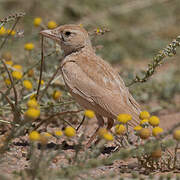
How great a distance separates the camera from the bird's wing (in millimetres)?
4051

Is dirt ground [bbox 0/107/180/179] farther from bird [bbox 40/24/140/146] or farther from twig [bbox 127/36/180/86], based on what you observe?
twig [bbox 127/36/180/86]

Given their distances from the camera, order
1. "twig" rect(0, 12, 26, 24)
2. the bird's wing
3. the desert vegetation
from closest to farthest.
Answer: the desert vegetation → "twig" rect(0, 12, 26, 24) → the bird's wing

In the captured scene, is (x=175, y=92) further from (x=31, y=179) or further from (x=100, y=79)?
(x=31, y=179)

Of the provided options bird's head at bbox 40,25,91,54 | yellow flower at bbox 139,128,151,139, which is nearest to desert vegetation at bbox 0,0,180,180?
yellow flower at bbox 139,128,151,139

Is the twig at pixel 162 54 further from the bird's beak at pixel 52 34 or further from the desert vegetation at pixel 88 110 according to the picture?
the bird's beak at pixel 52 34

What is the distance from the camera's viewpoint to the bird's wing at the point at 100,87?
13.3 ft

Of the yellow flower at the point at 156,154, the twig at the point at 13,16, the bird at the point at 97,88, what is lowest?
the yellow flower at the point at 156,154

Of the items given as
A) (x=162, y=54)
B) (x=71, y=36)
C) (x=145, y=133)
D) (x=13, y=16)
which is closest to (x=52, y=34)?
(x=71, y=36)

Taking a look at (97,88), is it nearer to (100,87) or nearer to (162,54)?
(100,87)

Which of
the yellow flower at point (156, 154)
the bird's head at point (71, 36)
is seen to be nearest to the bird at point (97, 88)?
the bird's head at point (71, 36)

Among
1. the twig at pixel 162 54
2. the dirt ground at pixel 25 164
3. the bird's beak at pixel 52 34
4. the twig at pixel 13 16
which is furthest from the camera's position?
the bird's beak at pixel 52 34

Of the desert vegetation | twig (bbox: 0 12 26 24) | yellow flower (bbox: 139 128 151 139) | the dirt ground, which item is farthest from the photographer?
twig (bbox: 0 12 26 24)

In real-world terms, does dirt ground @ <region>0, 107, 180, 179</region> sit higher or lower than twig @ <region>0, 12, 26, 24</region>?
lower

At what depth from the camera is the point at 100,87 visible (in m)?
4.16
